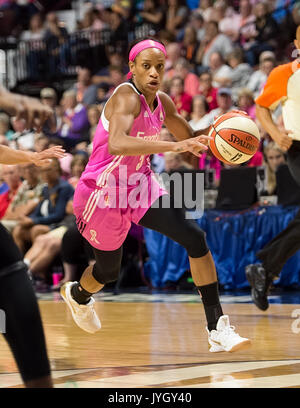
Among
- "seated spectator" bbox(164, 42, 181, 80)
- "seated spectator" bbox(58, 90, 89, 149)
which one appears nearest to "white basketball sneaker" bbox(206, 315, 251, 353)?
"seated spectator" bbox(58, 90, 89, 149)

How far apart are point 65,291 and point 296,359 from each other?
1.99 m

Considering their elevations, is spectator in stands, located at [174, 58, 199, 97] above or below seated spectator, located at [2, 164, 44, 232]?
above

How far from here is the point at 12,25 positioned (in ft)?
63.7

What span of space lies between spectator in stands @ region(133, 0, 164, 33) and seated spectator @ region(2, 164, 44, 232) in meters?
5.41

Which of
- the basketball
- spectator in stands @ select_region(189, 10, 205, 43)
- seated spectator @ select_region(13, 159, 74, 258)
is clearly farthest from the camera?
spectator in stands @ select_region(189, 10, 205, 43)

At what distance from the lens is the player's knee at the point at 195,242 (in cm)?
491

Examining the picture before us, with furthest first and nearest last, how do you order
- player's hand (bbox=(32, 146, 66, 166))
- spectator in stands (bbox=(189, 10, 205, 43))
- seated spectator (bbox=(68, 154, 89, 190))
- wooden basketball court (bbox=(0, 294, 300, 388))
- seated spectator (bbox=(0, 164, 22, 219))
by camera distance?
spectator in stands (bbox=(189, 10, 205, 43)) < seated spectator (bbox=(0, 164, 22, 219)) < seated spectator (bbox=(68, 154, 89, 190)) < wooden basketball court (bbox=(0, 294, 300, 388)) < player's hand (bbox=(32, 146, 66, 166))

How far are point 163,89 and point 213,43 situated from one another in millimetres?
1207

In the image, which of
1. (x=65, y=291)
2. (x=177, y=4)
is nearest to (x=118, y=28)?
(x=177, y=4)

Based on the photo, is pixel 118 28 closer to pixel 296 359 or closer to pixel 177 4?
pixel 177 4

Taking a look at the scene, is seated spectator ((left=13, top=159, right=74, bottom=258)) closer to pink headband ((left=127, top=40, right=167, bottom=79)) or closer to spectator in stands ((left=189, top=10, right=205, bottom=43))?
spectator in stands ((left=189, top=10, right=205, bottom=43))

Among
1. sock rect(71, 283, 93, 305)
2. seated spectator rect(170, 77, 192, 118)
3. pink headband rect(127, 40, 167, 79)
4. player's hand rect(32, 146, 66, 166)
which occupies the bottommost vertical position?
sock rect(71, 283, 93, 305)

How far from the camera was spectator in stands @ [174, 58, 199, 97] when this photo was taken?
42.2 feet
